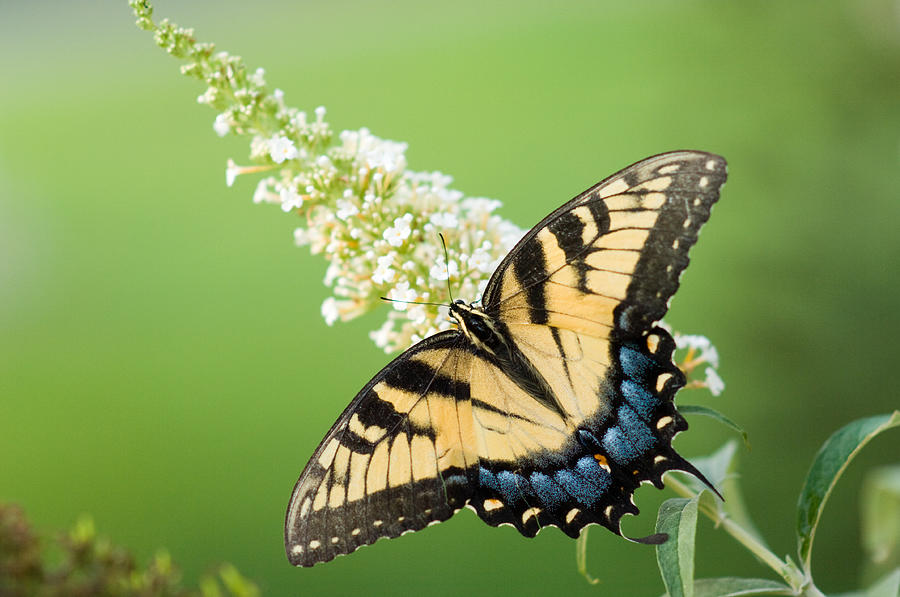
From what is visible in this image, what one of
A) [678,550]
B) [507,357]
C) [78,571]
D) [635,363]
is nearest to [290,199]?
[507,357]

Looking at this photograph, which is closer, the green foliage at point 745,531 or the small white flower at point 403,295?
the green foliage at point 745,531

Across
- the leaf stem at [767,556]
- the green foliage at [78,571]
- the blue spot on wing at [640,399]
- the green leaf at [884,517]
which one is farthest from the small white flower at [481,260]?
the green leaf at [884,517]

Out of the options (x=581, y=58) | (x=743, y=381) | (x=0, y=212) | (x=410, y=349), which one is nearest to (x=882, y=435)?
(x=743, y=381)

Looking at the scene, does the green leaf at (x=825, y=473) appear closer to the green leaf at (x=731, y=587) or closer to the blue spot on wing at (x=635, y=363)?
the green leaf at (x=731, y=587)

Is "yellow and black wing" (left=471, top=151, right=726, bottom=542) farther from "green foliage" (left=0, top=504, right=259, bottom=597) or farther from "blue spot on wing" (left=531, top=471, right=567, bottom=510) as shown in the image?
"green foliage" (left=0, top=504, right=259, bottom=597)

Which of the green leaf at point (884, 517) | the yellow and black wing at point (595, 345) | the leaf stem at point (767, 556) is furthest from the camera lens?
the green leaf at point (884, 517)

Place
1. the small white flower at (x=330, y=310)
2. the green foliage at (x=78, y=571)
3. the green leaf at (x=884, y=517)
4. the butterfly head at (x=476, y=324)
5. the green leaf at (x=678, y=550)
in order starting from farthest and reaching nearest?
the green leaf at (x=884, y=517) → the small white flower at (x=330, y=310) → the butterfly head at (x=476, y=324) → the green leaf at (x=678, y=550) → the green foliage at (x=78, y=571)

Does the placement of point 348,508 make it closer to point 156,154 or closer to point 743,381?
point 743,381
